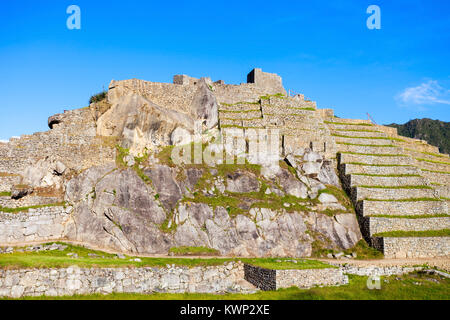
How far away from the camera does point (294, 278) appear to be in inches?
802

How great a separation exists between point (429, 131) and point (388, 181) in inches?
4176

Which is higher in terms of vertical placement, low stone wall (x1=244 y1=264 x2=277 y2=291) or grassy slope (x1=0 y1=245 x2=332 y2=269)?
grassy slope (x1=0 y1=245 x2=332 y2=269)

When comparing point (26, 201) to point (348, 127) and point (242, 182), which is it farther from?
point (348, 127)

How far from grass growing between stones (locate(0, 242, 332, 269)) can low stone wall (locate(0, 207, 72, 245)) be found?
6.85ft

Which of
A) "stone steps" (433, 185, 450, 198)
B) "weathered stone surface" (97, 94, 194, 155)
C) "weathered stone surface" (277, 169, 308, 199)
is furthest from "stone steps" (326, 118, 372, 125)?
"weathered stone surface" (97, 94, 194, 155)

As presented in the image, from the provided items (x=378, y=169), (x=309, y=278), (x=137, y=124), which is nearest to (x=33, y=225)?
(x=137, y=124)

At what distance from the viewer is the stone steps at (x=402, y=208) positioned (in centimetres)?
3170

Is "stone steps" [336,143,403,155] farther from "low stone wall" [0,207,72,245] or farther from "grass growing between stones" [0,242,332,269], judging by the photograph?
"low stone wall" [0,207,72,245]

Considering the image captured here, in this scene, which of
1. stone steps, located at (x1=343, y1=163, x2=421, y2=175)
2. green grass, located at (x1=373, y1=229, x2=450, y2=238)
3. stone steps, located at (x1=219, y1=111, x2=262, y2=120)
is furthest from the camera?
stone steps, located at (x1=219, y1=111, x2=262, y2=120)

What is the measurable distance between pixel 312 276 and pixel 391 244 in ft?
37.7

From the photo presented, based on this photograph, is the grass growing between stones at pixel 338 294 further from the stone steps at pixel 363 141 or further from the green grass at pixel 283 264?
the stone steps at pixel 363 141

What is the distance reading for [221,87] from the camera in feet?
125

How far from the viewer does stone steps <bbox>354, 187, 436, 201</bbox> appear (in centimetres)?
3288
